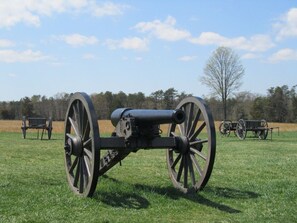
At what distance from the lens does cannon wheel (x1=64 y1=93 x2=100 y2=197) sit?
22.2ft

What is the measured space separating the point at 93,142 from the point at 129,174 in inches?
155

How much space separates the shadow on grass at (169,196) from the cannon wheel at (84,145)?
0.35 m

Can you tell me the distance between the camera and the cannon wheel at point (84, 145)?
676 cm

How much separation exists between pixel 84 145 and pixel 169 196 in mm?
1643

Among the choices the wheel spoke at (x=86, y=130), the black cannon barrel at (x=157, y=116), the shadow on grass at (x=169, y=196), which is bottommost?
the shadow on grass at (x=169, y=196)

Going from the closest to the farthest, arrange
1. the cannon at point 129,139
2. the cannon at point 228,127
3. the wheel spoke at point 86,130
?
1. the cannon at point 129,139
2. the wheel spoke at point 86,130
3. the cannon at point 228,127

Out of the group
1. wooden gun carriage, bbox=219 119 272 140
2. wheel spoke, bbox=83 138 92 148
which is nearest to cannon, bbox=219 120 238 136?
wooden gun carriage, bbox=219 119 272 140

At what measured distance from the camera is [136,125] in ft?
24.6

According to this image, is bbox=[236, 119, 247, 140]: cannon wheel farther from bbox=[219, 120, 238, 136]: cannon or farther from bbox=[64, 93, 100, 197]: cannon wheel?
bbox=[64, 93, 100, 197]: cannon wheel

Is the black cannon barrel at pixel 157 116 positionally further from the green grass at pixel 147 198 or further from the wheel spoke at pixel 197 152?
the green grass at pixel 147 198

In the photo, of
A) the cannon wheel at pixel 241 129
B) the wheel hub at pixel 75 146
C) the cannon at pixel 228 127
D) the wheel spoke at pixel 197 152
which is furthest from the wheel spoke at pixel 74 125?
the cannon at pixel 228 127

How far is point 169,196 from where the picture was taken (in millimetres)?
7680

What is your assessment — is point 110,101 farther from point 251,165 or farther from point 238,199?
point 238,199

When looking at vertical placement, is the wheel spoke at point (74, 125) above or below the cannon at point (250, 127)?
above
